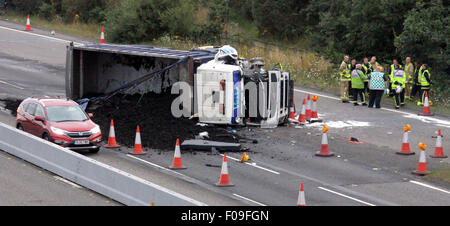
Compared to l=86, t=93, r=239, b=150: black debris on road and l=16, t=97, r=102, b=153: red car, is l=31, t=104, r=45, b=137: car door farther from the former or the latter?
l=86, t=93, r=239, b=150: black debris on road

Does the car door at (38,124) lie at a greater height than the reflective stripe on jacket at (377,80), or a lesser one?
lesser

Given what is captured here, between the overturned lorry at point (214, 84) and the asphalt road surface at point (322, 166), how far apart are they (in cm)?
72

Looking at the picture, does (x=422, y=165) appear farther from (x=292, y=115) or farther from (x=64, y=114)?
(x=64, y=114)

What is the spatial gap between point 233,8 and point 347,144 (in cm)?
4023

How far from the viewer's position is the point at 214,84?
20969mm

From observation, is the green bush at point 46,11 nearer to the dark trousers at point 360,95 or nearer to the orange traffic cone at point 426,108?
the dark trousers at point 360,95

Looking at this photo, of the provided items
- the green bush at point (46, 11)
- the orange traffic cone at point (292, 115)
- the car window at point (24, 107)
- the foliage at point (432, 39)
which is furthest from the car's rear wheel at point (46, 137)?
the green bush at point (46, 11)

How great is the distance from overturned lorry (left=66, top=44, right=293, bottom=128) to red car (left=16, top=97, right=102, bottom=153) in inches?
137

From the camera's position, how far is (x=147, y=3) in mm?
38031

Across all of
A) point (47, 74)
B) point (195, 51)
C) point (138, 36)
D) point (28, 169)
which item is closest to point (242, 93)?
point (195, 51)

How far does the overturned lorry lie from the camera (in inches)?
826

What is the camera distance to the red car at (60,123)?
18234 millimetres

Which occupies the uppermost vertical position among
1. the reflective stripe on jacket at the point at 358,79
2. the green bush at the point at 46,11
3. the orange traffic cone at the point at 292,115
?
the green bush at the point at 46,11

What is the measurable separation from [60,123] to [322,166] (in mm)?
7198
